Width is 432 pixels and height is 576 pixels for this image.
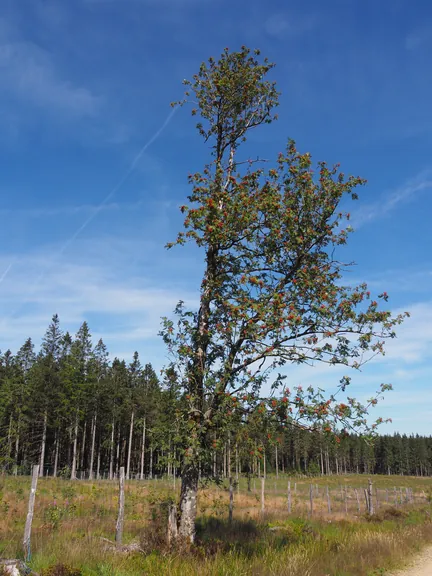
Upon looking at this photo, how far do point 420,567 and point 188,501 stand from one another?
6198 millimetres

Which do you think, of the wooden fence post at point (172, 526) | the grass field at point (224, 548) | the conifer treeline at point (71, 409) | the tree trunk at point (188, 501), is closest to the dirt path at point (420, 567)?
the grass field at point (224, 548)

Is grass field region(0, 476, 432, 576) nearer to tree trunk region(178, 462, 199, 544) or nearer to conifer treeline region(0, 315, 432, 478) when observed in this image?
tree trunk region(178, 462, 199, 544)

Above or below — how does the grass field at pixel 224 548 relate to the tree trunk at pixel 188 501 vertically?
below

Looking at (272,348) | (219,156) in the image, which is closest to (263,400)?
(272,348)

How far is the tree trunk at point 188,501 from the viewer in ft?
36.0

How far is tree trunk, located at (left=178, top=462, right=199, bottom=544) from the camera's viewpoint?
10961 millimetres

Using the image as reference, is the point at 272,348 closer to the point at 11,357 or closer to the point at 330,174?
the point at 330,174

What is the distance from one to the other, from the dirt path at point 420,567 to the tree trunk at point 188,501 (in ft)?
16.4

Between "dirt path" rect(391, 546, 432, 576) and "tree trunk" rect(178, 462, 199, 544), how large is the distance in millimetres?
4999

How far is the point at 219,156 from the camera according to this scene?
14680 mm

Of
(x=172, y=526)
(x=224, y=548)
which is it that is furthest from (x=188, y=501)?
(x=224, y=548)

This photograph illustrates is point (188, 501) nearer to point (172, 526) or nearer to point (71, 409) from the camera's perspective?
point (172, 526)

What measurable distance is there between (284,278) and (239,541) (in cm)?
803

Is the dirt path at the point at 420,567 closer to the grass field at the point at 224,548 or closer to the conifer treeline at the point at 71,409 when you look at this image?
the grass field at the point at 224,548
